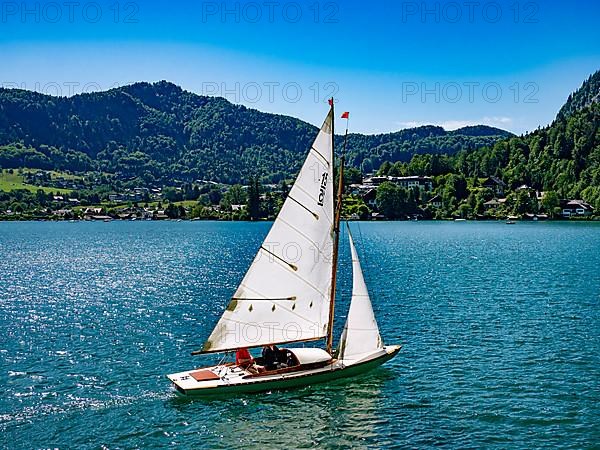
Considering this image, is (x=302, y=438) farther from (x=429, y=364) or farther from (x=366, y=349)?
(x=429, y=364)

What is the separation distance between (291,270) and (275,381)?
670 centimetres

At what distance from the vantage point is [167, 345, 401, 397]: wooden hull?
3497 cm

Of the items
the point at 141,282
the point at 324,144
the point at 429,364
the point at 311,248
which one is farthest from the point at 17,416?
the point at 141,282

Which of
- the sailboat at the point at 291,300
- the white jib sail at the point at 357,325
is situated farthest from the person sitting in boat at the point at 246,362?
the white jib sail at the point at 357,325

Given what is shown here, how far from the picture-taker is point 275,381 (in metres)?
36.2

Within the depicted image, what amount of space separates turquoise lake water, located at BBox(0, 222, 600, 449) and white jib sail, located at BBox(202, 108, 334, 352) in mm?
3811

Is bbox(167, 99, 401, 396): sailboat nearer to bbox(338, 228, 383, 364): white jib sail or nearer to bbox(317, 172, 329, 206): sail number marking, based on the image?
bbox(317, 172, 329, 206): sail number marking

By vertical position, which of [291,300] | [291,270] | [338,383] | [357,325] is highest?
[291,270]

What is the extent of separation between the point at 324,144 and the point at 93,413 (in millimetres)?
20173

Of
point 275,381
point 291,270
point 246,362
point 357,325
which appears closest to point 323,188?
point 291,270

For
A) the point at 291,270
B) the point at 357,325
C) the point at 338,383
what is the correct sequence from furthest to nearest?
the point at 357,325
the point at 338,383
the point at 291,270

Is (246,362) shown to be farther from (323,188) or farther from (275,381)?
(323,188)

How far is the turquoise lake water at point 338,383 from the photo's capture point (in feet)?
103

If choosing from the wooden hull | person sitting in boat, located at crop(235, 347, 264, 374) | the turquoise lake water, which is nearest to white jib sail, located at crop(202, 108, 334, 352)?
person sitting in boat, located at crop(235, 347, 264, 374)
